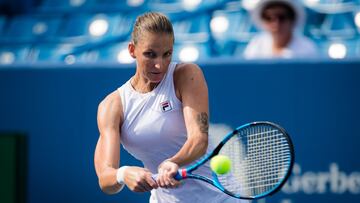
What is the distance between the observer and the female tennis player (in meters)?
3.45

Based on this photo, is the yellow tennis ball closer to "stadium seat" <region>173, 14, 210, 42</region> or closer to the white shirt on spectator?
the white shirt on spectator

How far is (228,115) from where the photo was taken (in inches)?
218

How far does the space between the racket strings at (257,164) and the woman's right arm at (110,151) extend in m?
0.48

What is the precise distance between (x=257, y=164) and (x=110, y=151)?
0.68m

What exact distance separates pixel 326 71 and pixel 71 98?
1760mm

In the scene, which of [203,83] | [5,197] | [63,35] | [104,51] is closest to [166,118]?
[203,83]

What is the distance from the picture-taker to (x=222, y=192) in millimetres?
3770

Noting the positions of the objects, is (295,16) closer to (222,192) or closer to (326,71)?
(326,71)

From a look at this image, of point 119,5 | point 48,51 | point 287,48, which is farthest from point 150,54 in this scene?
point 119,5

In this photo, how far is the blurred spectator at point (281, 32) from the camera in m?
5.98

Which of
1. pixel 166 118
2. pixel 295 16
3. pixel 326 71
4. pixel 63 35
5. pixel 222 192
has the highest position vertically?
pixel 63 35

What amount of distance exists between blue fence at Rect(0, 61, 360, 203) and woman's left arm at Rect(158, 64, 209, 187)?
1884 millimetres

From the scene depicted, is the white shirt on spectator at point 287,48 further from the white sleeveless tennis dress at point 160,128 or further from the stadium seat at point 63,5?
the stadium seat at point 63,5

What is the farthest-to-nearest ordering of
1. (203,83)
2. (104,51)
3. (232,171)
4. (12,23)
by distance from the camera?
1. (12,23)
2. (104,51)
3. (232,171)
4. (203,83)
